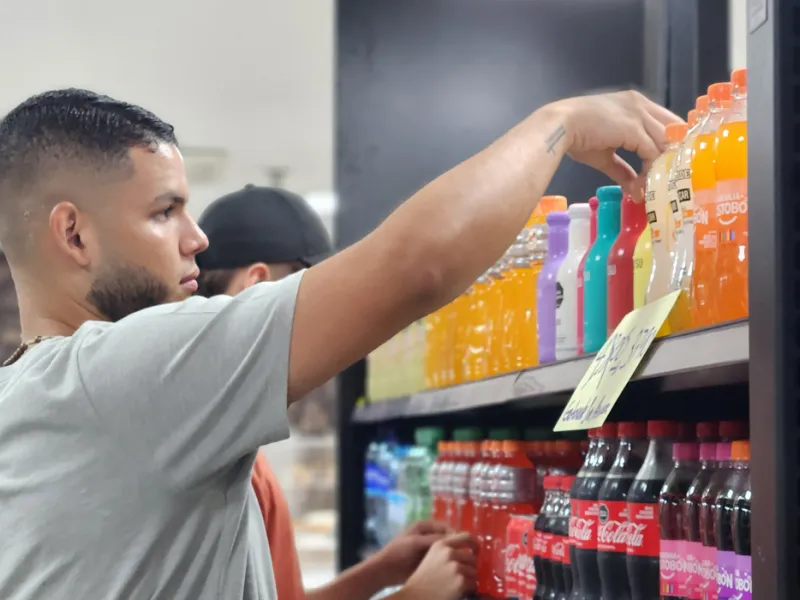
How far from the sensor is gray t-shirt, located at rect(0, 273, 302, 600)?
128cm

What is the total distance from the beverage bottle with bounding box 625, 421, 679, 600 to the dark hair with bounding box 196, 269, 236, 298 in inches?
59.6

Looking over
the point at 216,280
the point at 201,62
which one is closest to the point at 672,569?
the point at 216,280

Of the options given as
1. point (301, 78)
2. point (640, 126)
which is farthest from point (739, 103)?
point (301, 78)

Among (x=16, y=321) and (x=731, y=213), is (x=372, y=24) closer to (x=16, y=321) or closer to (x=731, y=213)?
(x=731, y=213)

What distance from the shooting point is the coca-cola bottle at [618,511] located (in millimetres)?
1561

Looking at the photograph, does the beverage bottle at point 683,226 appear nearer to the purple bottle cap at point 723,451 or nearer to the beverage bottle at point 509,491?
the purple bottle cap at point 723,451

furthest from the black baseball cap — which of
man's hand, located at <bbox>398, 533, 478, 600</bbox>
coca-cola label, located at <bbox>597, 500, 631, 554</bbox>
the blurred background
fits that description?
coca-cola label, located at <bbox>597, 500, 631, 554</bbox>

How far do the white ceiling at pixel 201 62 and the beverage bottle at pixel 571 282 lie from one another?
388cm

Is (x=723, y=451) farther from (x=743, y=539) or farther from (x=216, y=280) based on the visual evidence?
(x=216, y=280)

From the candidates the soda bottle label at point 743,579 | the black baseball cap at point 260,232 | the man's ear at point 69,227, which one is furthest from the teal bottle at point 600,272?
the black baseball cap at point 260,232

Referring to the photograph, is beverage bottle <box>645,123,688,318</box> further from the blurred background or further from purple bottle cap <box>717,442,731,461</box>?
the blurred background

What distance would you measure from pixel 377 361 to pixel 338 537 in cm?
77

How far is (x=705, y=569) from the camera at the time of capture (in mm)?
1355

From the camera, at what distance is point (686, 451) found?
1.49m
